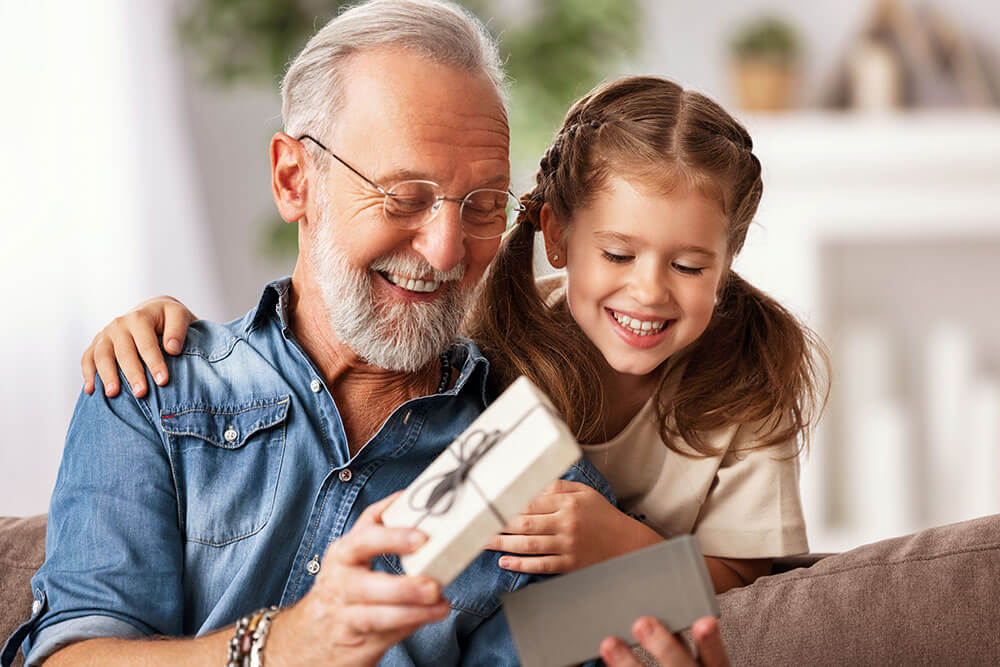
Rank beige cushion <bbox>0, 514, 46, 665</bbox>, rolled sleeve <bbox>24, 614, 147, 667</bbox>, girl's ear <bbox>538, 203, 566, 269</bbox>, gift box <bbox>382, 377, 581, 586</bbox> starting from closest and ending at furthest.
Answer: gift box <bbox>382, 377, 581, 586</bbox>, rolled sleeve <bbox>24, 614, 147, 667</bbox>, beige cushion <bbox>0, 514, 46, 665</bbox>, girl's ear <bbox>538, 203, 566, 269</bbox>

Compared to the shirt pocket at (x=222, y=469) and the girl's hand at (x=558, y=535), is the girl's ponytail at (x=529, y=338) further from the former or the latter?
the shirt pocket at (x=222, y=469)

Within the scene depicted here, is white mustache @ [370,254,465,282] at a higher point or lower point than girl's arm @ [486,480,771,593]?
higher

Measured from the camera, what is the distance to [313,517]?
139 cm

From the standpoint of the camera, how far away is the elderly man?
4.31 ft

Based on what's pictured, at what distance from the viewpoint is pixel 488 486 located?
3.26 ft

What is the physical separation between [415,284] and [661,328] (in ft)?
1.31

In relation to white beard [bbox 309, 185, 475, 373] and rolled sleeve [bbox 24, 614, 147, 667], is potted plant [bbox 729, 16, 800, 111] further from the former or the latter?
rolled sleeve [bbox 24, 614, 147, 667]

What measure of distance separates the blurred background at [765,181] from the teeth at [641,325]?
1.89m

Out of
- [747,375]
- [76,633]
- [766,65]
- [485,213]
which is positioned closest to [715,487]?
[747,375]

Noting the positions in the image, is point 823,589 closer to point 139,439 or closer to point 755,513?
point 755,513

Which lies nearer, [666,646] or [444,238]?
[666,646]

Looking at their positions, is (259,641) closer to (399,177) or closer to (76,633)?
(76,633)

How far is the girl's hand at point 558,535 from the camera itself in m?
1.38

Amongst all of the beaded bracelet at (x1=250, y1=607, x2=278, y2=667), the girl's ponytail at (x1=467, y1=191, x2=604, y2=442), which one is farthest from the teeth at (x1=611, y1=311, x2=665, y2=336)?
the beaded bracelet at (x1=250, y1=607, x2=278, y2=667)
